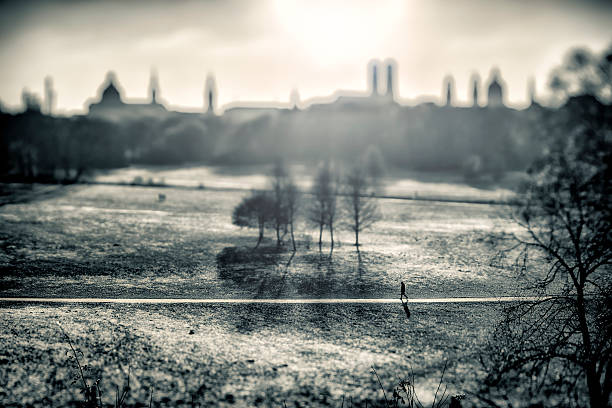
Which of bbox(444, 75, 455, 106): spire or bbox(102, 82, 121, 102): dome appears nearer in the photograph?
bbox(444, 75, 455, 106): spire

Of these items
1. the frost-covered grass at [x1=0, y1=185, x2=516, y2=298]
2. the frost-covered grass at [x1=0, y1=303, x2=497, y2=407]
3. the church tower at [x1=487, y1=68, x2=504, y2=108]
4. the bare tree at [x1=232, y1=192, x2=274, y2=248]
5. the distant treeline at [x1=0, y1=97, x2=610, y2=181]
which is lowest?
the frost-covered grass at [x1=0, y1=303, x2=497, y2=407]

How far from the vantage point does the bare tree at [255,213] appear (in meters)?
31.8

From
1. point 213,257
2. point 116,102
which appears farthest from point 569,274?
point 116,102

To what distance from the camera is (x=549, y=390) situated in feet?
41.1

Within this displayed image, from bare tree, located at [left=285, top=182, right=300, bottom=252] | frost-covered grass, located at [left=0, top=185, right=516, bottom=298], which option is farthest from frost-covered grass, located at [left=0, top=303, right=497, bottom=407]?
bare tree, located at [left=285, top=182, right=300, bottom=252]

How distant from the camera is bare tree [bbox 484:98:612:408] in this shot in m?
9.65

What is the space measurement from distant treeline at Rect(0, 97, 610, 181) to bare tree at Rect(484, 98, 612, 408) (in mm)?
48610

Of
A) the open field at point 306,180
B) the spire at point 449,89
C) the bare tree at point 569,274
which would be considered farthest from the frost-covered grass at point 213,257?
the spire at point 449,89

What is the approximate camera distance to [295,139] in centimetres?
10944

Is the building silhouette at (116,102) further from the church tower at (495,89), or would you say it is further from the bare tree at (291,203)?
the bare tree at (291,203)

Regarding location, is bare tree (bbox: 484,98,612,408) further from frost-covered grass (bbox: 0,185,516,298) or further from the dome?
the dome

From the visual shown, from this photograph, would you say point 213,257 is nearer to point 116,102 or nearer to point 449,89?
point 449,89

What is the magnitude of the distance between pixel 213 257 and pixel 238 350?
12.7m

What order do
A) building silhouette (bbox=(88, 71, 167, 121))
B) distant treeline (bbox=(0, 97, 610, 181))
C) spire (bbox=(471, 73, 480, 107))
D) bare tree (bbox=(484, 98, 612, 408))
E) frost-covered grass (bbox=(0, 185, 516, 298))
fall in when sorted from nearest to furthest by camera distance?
bare tree (bbox=(484, 98, 612, 408)), frost-covered grass (bbox=(0, 185, 516, 298)), distant treeline (bbox=(0, 97, 610, 181)), spire (bbox=(471, 73, 480, 107)), building silhouette (bbox=(88, 71, 167, 121))
